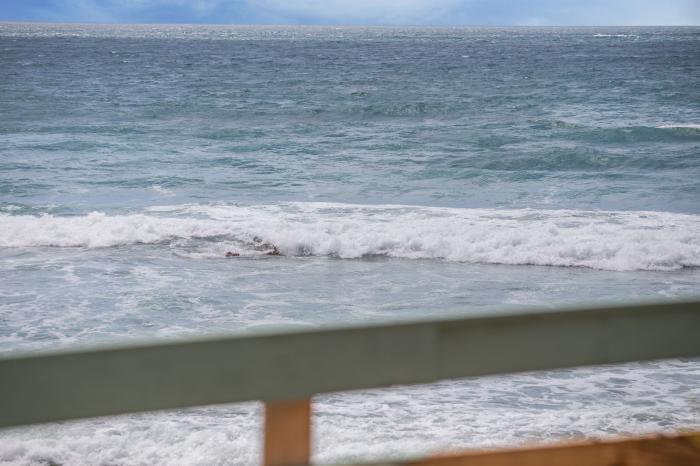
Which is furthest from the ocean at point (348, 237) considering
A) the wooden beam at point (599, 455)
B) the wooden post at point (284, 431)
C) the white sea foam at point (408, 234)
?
the wooden beam at point (599, 455)

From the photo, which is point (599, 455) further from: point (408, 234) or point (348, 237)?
point (408, 234)

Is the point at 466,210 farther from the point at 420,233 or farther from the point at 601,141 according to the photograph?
the point at 601,141

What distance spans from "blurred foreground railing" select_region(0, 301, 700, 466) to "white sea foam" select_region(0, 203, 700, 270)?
385 inches

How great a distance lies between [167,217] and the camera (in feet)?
45.7

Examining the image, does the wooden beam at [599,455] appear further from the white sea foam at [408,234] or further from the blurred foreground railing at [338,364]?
the white sea foam at [408,234]

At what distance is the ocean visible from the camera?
18.0ft

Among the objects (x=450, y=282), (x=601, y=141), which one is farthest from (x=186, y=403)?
(x=601, y=141)

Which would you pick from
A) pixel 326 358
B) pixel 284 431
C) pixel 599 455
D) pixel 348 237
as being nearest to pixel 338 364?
pixel 326 358

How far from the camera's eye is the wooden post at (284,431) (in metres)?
1.56

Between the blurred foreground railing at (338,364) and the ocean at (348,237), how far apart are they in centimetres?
48

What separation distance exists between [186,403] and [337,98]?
108 feet

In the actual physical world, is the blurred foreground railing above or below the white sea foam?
above

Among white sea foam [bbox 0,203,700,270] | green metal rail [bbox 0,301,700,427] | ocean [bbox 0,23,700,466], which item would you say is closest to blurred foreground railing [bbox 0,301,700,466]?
green metal rail [bbox 0,301,700,427]

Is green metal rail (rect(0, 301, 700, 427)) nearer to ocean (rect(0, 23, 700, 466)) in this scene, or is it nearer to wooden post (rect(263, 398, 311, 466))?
wooden post (rect(263, 398, 311, 466))
